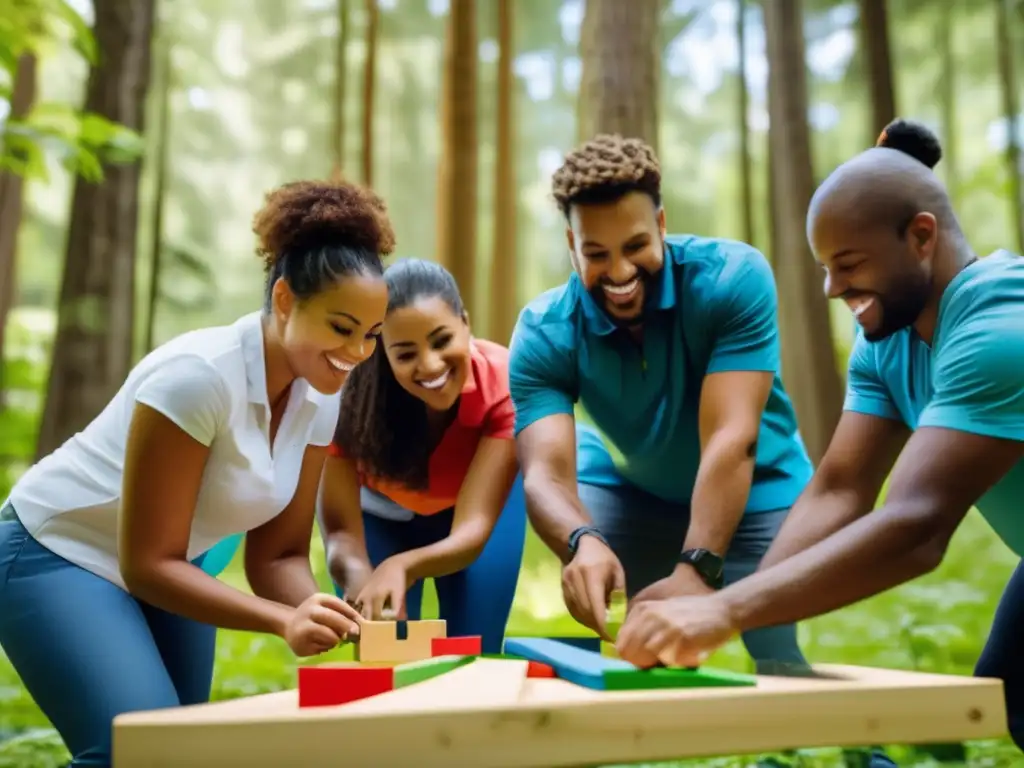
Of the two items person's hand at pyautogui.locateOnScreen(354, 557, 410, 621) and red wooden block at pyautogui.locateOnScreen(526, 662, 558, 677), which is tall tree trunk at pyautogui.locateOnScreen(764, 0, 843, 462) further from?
red wooden block at pyautogui.locateOnScreen(526, 662, 558, 677)

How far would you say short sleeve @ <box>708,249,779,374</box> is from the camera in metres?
2.65

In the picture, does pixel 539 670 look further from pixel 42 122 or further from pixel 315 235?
pixel 42 122

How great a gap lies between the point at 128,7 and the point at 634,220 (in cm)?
518

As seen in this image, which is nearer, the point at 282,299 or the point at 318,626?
the point at 318,626

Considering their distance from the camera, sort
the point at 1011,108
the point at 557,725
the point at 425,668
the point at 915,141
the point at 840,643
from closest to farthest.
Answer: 1. the point at 557,725
2. the point at 425,668
3. the point at 915,141
4. the point at 840,643
5. the point at 1011,108

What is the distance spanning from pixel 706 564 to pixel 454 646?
0.65 metres

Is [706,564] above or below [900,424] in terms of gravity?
below

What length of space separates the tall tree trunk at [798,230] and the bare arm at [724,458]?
4677 mm

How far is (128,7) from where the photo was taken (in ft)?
21.4

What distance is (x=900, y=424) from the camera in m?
2.39

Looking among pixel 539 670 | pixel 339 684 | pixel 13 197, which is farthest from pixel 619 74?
pixel 13 197

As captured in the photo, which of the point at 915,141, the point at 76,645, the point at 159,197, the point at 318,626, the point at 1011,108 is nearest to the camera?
the point at 318,626

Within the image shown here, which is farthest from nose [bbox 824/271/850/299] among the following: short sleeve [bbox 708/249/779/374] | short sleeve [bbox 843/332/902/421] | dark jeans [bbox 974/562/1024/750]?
dark jeans [bbox 974/562/1024/750]

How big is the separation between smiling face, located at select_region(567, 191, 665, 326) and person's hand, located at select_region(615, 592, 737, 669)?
1.09 metres
